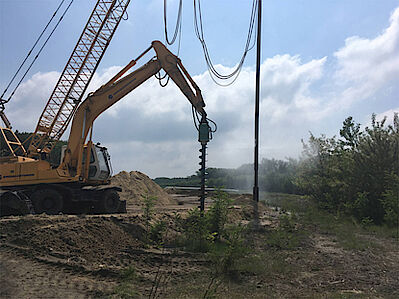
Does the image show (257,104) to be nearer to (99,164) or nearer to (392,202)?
(392,202)

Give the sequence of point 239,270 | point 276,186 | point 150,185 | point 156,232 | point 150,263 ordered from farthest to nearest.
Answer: point 276,186, point 150,185, point 156,232, point 150,263, point 239,270

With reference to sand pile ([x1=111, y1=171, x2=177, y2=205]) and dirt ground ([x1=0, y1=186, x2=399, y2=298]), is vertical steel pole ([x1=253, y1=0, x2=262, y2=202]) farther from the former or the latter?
sand pile ([x1=111, y1=171, x2=177, y2=205])

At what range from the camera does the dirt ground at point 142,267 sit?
6228 millimetres

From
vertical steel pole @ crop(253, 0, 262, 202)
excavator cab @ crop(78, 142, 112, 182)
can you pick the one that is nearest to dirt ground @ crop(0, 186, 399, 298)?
vertical steel pole @ crop(253, 0, 262, 202)

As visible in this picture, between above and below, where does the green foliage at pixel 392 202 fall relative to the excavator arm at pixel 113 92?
below

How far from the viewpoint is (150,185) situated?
27906 millimetres

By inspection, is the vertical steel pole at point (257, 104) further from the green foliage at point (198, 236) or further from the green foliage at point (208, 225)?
the green foliage at point (198, 236)

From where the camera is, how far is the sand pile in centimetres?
2502

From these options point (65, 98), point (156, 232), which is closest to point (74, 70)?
point (65, 98)

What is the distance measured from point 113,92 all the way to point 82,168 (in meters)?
3.72

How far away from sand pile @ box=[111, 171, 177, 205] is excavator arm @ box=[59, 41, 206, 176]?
27.1 feet

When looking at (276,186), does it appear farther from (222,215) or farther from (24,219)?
(24,219)

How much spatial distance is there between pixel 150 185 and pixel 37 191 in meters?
12.7

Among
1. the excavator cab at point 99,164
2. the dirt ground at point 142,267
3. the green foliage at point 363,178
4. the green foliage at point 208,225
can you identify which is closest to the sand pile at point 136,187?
the excavator cab at point 99,164
